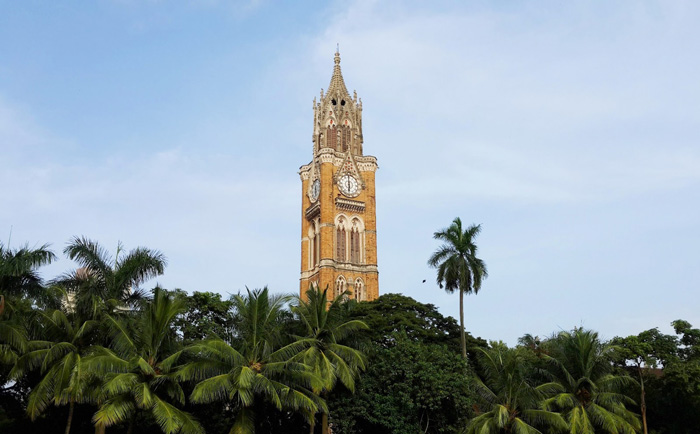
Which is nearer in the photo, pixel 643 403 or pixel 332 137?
pixel 643 403

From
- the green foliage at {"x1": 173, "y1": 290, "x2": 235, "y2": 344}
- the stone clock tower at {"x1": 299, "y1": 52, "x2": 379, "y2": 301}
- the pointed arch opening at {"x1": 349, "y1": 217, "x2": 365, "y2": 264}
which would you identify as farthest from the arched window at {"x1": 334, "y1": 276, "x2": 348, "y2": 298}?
the green foliage at {"x1": 173, "y1": 290, "x2": 235, "y2": 344}

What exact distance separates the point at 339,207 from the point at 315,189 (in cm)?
379

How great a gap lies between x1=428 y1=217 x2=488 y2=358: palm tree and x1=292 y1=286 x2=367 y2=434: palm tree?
20.6 feet

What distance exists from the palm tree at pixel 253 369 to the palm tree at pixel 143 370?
0.76 meters

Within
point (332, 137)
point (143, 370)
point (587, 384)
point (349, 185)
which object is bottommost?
point (587, 384)

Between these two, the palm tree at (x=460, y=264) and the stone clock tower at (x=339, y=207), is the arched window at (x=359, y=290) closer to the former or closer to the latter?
the stone clock tower at (x=339, y=207)

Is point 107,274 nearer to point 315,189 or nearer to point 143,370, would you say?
point 143,370

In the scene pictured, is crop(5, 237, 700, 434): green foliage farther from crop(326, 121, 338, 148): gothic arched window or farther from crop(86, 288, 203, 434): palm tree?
crop(326, 121, 338, 148): gothic arched window

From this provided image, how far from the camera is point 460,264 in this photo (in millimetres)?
32969

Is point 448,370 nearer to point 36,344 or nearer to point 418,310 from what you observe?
point 418,310

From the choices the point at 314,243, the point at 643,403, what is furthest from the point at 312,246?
the point at 643,403

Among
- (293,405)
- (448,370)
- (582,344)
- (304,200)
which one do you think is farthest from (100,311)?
(304,200)

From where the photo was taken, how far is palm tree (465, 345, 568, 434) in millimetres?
27359

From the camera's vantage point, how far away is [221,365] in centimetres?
2428
